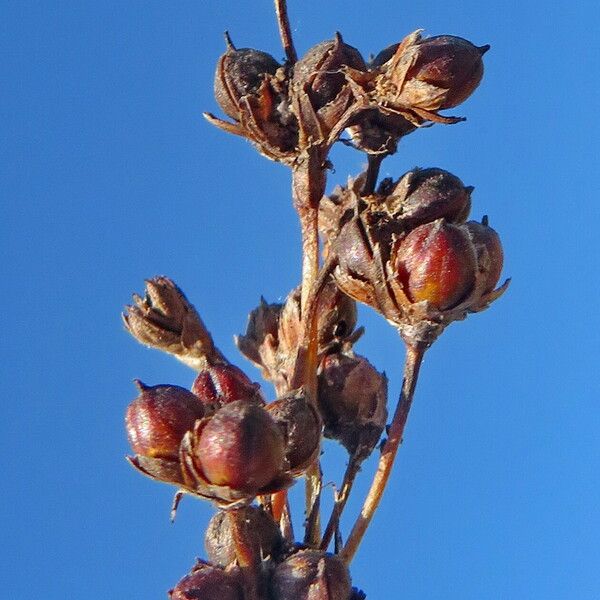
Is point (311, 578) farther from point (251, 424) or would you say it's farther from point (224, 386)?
point (224, 386)

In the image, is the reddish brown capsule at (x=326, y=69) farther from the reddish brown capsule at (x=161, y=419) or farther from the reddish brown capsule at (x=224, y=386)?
the reddish brown capsule at (x=161, y=419)

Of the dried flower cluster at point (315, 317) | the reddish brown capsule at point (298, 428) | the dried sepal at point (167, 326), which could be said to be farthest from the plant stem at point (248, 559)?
the dried sepal at point (167, 326)

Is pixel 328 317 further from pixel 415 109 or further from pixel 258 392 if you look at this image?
pixel 415 109

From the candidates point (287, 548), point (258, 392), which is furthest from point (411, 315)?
point (287, 548)

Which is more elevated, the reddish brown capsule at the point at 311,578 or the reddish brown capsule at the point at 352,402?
the reddish brown capsule at the point at 352,402

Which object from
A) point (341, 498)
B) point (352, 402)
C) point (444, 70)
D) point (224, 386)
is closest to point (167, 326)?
point (224, 386)

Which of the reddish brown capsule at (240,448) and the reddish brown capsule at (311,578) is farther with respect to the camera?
the reddish brown capsule at (311,578)
